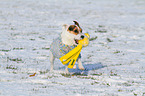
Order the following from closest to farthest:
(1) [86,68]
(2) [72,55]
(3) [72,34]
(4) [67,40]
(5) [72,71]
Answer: (3) [72,34] < (4) [67,40] < (2) [72,55] < (5) [72,71] < (1) [86,68]

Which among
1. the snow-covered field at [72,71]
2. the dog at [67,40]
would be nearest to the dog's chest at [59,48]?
the dog at [67,40]

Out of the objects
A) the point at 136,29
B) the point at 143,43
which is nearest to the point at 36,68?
the point at 143,43

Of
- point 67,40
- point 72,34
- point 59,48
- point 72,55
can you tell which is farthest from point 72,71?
point 72,34

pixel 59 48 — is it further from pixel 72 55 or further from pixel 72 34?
pixel 72 34

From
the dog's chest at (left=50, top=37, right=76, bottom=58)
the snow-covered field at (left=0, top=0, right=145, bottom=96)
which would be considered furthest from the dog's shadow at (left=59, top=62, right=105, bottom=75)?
the dog's chest at (left=50, top=37, right=76, bottom=58)

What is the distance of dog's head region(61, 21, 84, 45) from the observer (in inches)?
280

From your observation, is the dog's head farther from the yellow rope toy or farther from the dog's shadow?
the dog's shadow

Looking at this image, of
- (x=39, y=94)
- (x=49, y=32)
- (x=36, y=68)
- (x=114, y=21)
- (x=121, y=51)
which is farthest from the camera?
(x=114, y=21)

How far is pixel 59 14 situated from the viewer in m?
A: 27.2

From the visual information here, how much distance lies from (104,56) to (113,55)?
0.47 meters

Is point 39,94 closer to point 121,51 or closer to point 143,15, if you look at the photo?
point 121,51

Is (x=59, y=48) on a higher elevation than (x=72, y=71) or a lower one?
higher

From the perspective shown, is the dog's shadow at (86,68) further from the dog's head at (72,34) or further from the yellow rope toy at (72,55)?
the dog's head at (72,34)

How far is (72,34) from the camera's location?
23.6 ft
